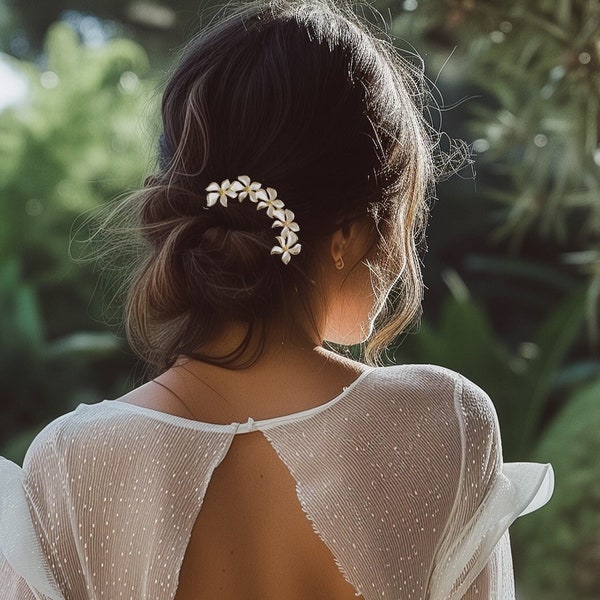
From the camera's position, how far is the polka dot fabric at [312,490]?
2.82 ft

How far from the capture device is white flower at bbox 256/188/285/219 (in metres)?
0.85

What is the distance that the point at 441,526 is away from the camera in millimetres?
910

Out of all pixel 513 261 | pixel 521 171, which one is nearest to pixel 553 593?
pixel 513 261

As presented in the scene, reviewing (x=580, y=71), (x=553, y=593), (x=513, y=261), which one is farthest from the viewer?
(x=513, y=261)

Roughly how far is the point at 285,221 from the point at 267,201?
2cm

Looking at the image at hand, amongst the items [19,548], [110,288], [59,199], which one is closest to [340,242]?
[19,548]

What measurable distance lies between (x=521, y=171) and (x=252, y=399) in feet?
4.96

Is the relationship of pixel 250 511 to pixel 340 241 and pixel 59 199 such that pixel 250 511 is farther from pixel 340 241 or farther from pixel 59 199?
pixel 59 199

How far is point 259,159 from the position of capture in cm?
85

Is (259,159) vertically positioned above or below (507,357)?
above

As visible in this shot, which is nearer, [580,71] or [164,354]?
[164,354]

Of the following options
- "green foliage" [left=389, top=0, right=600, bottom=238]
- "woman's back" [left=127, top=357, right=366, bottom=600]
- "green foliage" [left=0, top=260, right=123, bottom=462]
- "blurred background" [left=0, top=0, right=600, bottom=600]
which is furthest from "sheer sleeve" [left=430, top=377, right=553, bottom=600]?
"green foliage" [left=0, top=260, right=123, bottom=462]

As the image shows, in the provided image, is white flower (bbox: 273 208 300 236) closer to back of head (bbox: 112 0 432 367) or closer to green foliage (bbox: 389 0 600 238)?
back of head (bbox: 112 0 432 367)

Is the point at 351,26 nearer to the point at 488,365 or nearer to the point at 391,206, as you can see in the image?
the point at 391,206
